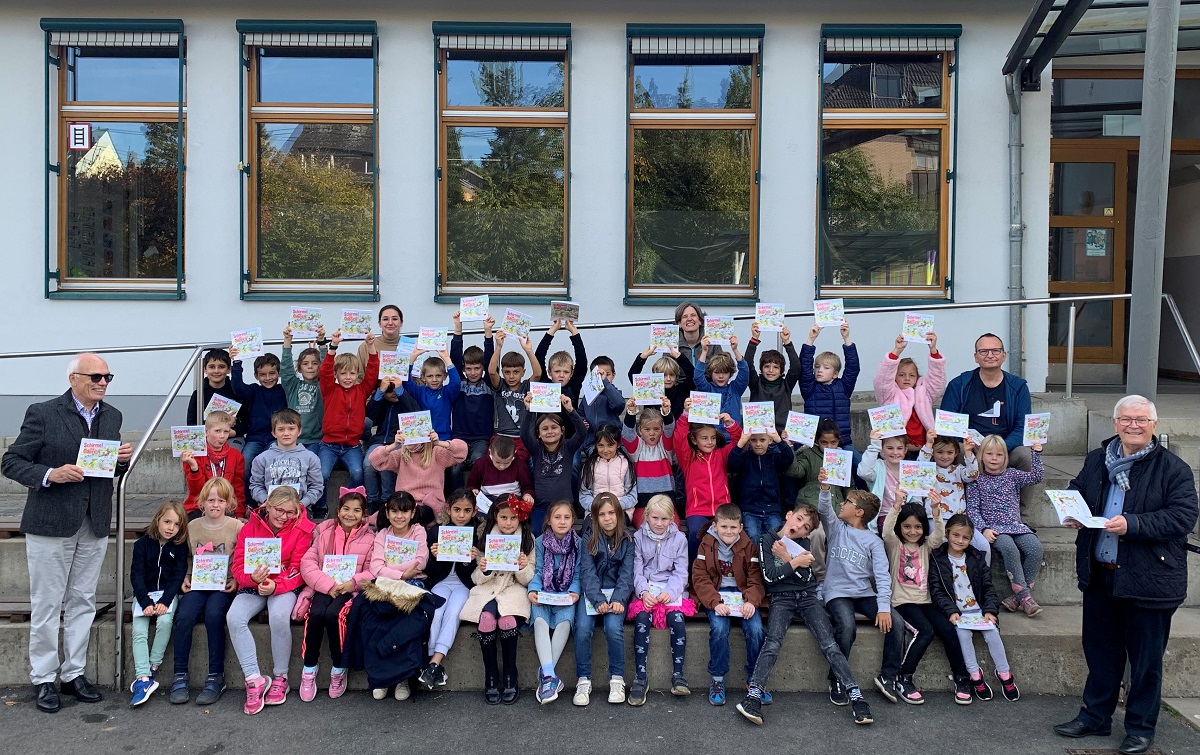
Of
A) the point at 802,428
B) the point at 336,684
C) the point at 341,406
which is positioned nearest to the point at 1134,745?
the point at 802,428

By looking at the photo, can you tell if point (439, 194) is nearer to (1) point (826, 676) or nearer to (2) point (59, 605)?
(2) point (59, 605)

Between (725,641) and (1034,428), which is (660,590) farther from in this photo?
(1034,428)

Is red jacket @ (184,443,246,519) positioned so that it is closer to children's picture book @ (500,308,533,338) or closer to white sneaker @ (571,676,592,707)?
children's picture book @ (500,308,533,338)

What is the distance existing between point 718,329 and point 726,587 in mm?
2224

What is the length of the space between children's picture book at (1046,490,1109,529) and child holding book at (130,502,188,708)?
17.1 feet

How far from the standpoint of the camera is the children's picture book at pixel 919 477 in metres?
5.82

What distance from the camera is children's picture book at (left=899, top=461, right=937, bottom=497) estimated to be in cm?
582

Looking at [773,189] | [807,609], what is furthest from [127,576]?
[773,189]

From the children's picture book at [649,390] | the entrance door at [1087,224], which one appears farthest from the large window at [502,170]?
the entrance door at [1087,224]

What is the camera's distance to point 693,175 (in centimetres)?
938

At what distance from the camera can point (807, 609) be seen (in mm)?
5602

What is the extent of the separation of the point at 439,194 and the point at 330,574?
477 cm

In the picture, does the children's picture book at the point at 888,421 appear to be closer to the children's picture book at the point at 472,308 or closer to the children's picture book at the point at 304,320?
the children's picture book at the point at 472,308

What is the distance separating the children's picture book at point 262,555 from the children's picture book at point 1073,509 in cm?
452
